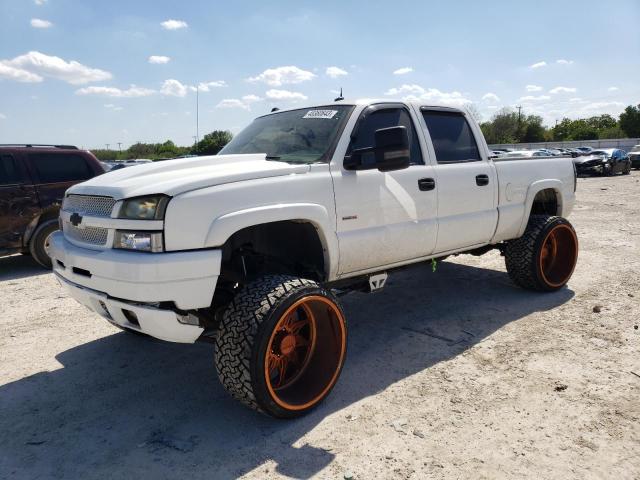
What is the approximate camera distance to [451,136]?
14.8 ft

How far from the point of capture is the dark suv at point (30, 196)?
713 centimetres

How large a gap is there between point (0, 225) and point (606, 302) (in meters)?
7.77

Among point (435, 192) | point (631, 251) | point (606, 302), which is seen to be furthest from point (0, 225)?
point (631, 251)

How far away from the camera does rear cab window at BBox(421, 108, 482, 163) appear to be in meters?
4.33

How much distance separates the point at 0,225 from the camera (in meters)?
7.06

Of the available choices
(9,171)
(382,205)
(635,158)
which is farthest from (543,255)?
(635,158)

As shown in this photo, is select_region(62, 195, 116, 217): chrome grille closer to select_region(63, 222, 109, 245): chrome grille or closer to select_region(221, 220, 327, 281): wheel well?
select_region(63, 222, 109, 245): chrome grille

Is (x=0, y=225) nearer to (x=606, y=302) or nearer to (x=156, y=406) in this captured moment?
(x=156, y=406)

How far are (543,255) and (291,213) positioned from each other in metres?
3.68

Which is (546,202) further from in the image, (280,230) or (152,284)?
(152,284)

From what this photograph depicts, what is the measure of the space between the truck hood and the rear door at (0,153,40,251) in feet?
15.2

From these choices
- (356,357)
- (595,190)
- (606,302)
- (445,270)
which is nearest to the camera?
(356,357)

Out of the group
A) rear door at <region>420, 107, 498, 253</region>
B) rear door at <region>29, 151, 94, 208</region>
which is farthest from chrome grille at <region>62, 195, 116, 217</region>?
rear door at <region>29, 151, 94, 208</region>

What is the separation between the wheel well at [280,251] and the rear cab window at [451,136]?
146 centimetres
